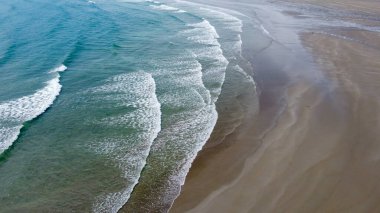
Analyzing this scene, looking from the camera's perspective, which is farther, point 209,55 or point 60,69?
point 209,55

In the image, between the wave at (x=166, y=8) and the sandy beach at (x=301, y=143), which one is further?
the wave at (x=166, y=8)

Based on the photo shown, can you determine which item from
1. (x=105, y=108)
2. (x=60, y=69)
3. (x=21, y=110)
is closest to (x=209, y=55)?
(x=60, y=69)

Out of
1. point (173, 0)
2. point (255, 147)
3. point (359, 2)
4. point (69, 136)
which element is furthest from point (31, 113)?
point (359, 2)

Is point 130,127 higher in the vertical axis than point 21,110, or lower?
higher

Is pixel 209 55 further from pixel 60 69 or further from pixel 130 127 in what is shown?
pixel 130 127

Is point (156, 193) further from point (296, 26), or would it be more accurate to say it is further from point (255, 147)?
point (296, 26)

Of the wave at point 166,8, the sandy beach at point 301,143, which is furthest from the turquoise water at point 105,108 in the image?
the wave at point 166,8

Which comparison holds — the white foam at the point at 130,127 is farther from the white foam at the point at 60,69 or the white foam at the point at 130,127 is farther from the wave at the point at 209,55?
the white foam at the point at 60,69
